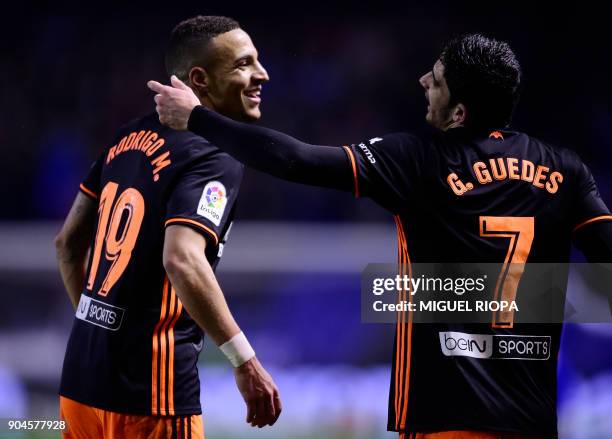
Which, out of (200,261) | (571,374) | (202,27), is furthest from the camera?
(571,374)

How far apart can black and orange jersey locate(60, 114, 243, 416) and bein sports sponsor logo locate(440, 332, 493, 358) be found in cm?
85

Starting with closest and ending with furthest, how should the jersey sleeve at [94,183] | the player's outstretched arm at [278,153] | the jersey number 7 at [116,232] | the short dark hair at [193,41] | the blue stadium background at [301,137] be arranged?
the player's outstretched arm at [278,153], the jersey number 7 at [116,232], the jersey sleeve at [94,183], the short dark hair at [193,41], the blue stadium background at [301,137]

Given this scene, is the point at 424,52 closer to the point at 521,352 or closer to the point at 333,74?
the point at 333,74

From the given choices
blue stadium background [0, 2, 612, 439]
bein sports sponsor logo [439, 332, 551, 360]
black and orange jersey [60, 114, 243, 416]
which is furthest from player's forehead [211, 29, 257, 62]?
blue stadium background [0, 2, 612, 439]

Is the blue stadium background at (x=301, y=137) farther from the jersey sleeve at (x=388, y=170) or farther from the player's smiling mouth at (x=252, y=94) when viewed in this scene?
the jersey sleeve at (x=388, y=170)

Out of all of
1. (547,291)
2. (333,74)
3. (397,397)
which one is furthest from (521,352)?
(333,74)

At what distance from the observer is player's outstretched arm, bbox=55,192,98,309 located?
3566 mm

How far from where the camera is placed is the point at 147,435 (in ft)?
10.0

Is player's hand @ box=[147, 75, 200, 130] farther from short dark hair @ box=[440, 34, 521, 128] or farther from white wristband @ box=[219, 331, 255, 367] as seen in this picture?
short dark hair @ box=[440, 34, 521, 128]

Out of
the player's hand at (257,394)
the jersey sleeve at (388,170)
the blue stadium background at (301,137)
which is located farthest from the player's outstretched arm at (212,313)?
the blue stadium background at (301,137)

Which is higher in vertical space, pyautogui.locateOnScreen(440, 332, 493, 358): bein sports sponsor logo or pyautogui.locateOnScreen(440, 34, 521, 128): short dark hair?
pyautogui.locateOnScreen(440, 34, 521, 128): short dark hair

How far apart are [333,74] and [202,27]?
4067 millimetres

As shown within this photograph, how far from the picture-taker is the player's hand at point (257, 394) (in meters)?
2.97

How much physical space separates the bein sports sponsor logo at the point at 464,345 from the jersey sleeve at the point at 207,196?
33.4 inches
